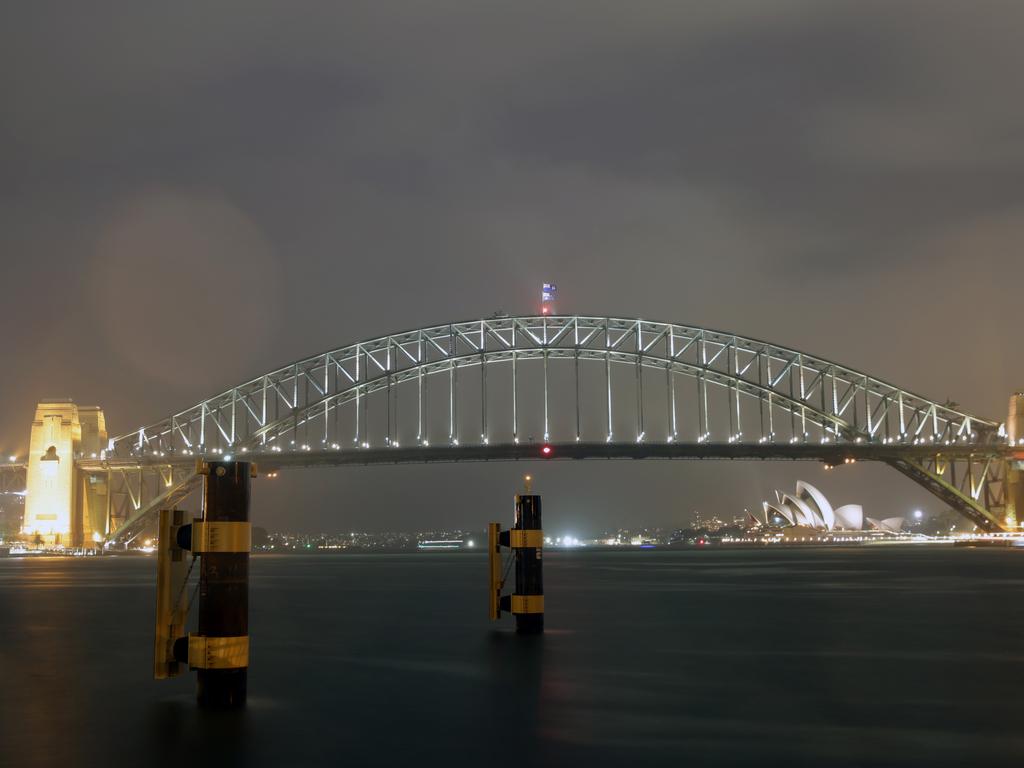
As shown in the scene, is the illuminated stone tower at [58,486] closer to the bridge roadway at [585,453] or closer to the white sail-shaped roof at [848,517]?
the bridge roadway at [585,453]

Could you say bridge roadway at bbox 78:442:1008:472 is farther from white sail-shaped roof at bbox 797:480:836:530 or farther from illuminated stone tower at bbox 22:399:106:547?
white sail-shaped roof at bbox 797:480:836:530

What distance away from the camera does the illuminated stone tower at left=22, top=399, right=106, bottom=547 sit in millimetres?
98875

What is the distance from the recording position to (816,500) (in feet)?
522

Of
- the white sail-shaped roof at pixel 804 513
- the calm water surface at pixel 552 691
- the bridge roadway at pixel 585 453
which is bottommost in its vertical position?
the calm water surface at pixel 552 691

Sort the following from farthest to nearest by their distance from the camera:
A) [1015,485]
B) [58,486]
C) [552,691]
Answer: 1. [1015,485]
2. [58,486]
3. [552,691]

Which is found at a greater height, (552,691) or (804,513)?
(804,513)

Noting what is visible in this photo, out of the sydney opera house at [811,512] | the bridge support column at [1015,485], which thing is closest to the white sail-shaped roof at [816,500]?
the sydney opera house at [811,512]

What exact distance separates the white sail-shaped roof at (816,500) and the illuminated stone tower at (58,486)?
290 ft

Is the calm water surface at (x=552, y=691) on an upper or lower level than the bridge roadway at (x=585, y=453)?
lower

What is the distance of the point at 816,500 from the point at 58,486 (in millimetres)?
95641

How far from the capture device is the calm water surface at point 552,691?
8.22 metres

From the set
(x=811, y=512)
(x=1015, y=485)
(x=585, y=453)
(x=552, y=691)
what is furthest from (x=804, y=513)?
(x=552, y=691)

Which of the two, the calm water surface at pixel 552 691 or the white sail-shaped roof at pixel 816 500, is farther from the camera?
the white sail-shaped roof at pixel 816 500

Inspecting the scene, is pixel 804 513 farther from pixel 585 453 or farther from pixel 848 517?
pixel 585 453
